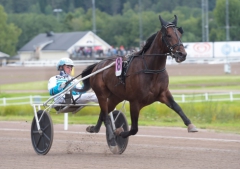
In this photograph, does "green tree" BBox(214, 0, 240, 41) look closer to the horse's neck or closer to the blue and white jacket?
the blue and white jacket

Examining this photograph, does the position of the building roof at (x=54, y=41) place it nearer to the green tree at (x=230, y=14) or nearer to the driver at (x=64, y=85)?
the green tree at (x=230, y=14)

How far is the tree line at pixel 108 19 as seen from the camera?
63.3 metres

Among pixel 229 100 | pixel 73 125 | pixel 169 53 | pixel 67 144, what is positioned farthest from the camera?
pixel 229 100

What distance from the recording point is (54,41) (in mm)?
71500

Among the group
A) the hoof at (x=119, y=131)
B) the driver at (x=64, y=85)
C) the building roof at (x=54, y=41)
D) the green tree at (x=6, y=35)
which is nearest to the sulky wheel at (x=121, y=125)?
the hoof at (x=119, y=131)

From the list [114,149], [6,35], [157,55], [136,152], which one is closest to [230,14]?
[136,152]

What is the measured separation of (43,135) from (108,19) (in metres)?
67.1

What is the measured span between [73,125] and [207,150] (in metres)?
6.10

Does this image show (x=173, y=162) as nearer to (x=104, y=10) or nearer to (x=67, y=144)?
(x=67, y=144)

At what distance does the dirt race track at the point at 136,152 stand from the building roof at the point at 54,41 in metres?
56.8

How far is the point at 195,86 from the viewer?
30.2 metres

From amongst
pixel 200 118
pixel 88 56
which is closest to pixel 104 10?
pixel 88 56

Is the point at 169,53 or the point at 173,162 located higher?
the point at 169,53

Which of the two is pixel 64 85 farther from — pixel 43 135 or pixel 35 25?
pixel 35 25
